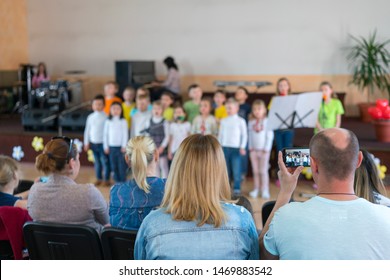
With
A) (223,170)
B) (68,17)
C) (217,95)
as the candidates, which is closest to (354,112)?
(217,95)

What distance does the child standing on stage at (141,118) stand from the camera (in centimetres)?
607

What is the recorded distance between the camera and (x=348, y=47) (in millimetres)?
9875

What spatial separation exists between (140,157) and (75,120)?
516cm

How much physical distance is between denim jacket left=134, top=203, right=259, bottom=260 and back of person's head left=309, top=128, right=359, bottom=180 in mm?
350

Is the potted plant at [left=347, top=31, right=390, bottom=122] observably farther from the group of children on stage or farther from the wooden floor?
the wooden floor

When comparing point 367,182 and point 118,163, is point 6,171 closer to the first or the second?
point 367,182

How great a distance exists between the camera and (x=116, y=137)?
619cm

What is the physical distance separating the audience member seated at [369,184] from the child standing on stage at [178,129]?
361 cm

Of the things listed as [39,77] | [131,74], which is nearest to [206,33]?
[131,74]

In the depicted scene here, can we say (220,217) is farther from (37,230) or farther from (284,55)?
(284,55)

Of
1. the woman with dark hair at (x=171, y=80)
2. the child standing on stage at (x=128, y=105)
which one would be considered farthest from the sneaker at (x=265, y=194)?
the woman with dark hair at (x=171, y=80)

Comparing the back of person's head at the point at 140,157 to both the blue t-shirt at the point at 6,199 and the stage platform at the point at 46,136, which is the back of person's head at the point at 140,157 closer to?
the blue t-shirt at the point at 6,199

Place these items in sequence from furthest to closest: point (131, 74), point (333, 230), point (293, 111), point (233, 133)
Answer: point (131, 74)
point (233, 133)
point (293, 111)
point (333, 230)

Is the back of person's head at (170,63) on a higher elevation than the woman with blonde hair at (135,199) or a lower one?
higher
